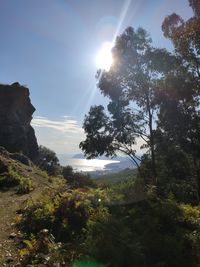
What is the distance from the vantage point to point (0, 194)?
20.7m

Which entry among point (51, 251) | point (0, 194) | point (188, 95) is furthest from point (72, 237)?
point (188, 95)

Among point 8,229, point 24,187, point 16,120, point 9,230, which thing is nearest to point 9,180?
point 24,187

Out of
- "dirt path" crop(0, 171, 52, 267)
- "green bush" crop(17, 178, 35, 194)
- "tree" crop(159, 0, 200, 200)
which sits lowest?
"dirt path" crop(0, 171, 52, 267)

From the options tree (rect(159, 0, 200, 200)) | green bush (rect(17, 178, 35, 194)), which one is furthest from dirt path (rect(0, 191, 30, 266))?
tree (rect(159, 0, 200, 200))

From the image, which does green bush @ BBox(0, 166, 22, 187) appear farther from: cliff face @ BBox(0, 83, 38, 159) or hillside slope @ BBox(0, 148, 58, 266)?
cliff face @ BBox(0, 83, 38, 159)

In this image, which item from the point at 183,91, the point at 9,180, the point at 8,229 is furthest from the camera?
the point at 9,180

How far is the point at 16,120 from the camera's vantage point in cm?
5253

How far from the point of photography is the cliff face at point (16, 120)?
50.3 m

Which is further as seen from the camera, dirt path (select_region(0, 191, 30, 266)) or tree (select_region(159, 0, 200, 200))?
tree (select_region(159, 0, 200, 200))

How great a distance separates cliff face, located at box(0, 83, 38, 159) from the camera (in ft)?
Result: 165

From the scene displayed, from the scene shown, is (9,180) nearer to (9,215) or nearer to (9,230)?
(9,215)

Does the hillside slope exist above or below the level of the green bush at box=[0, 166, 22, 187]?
below

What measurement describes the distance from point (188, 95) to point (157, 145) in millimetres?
7576

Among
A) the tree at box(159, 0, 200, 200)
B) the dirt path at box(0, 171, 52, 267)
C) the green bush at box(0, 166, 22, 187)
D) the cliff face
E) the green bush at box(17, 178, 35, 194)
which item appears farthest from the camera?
the cliff face
